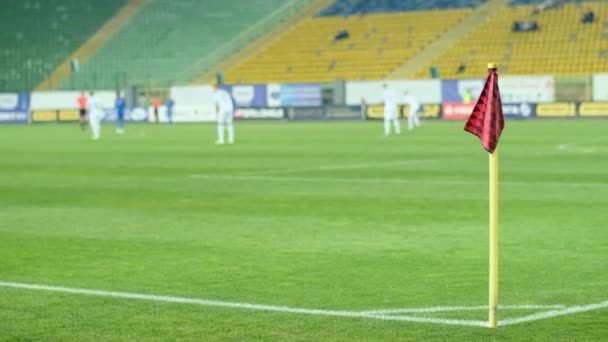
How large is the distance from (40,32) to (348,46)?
2162 cm

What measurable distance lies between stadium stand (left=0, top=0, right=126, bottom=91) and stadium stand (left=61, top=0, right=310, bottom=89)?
2605 mm

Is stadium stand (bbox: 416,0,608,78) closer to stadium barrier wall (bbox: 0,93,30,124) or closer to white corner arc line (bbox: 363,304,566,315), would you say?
stadium barrier wall (bbox: 0,93,30,124)

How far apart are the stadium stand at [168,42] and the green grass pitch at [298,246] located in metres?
49.1

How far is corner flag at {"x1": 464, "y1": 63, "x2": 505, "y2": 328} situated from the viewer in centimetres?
771

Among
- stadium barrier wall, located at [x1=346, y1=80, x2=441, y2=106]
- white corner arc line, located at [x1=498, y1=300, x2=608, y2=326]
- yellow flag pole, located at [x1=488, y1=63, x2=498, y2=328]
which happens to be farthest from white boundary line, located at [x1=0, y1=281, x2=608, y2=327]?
stadium barrier wall, located at [x1=346, y1=80, x2=441, y2=106]

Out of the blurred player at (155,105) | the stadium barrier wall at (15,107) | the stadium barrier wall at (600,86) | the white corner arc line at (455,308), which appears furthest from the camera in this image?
the stadium barrier wall at (15,107)

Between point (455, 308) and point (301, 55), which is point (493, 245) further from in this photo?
point (301, 55)

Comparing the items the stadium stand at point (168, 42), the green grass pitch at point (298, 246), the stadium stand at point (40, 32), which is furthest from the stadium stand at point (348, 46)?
the green grass pitch at point (298, 246)

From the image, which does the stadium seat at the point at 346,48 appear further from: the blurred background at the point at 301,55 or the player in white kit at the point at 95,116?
the player in white kit at the point at 95,116

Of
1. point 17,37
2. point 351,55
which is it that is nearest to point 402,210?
point 351,55

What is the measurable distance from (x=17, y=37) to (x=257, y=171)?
59.3 meters

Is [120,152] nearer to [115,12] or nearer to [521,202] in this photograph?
[521,202]

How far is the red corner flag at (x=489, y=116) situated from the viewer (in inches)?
305

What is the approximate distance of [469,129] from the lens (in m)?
7.80
